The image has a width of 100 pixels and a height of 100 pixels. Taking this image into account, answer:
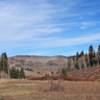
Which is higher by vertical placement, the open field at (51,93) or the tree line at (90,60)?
the tree line at (90,60)

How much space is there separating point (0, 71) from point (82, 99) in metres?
102

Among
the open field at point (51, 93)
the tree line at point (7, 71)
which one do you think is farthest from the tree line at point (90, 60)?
the open field at point (51, 93)

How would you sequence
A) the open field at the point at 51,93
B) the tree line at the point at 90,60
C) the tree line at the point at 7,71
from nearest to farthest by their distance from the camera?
the open field at the point at 51,93, the tree line at the point at 7,71, the tree line at the point at 90,60

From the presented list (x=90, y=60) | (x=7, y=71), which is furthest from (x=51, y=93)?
(x=90, y=60)

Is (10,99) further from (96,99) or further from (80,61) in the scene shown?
(80,61)


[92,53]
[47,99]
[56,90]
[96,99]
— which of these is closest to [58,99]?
[47,99]

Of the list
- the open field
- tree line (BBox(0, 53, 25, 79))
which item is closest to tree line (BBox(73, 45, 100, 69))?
tree line (BBox(0, 53, 25, 79))

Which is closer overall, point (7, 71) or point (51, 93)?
point (51, 93)

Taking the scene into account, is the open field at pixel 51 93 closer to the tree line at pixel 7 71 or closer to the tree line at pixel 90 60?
the tree line at pixel 7 71

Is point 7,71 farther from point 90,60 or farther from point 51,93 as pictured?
point 51,93

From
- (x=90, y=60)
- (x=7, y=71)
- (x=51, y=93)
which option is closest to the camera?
(x=51, y=93)

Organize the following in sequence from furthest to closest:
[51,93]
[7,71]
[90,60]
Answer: [90,60] → [7,71] → [51,93]

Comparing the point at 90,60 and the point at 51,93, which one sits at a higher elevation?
the point at 90,60

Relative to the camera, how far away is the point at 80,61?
6890 inches
